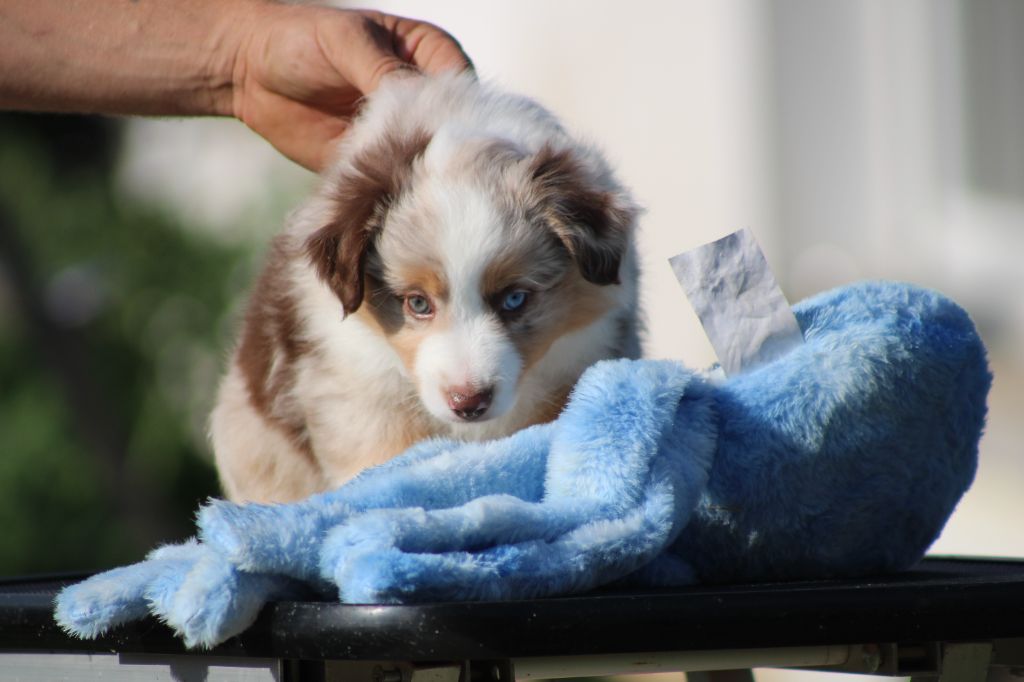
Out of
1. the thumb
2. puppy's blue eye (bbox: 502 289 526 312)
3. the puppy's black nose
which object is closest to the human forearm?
the thumb

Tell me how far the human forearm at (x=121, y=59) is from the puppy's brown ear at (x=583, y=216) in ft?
3.31

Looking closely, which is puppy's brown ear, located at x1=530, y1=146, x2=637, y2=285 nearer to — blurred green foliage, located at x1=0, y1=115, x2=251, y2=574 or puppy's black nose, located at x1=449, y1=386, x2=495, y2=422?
puppy's black nose, located at x1=449, y1=386, x2=495, y2=422

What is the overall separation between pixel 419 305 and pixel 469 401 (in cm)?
29

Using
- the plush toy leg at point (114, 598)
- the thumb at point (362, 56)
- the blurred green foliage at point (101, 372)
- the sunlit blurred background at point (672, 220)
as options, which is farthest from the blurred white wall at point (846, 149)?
the plush toy leg at point (114, 598)

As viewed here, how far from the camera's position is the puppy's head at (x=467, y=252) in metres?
2.54

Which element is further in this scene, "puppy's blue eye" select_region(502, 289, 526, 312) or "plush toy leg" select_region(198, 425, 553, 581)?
"puppy's blue eye" select_region(502, 289, 526, 312)

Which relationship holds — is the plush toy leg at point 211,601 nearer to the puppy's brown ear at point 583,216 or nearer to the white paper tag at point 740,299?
the white paper tag at point 740,299

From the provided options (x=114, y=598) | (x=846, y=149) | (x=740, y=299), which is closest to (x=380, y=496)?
(x=114, y=598)

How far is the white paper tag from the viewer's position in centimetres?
173

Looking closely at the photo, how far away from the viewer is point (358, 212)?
2.65m

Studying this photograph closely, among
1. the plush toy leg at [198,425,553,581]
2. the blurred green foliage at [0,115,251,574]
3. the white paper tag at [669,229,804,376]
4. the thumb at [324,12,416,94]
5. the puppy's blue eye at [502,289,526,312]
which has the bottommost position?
the blurred green foliage at [0,115,251,574]

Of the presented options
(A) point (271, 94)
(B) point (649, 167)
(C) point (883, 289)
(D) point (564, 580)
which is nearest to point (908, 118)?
(B) point (649, 167)

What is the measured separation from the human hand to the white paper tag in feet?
4.64

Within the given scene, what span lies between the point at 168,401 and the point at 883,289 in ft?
20.9
